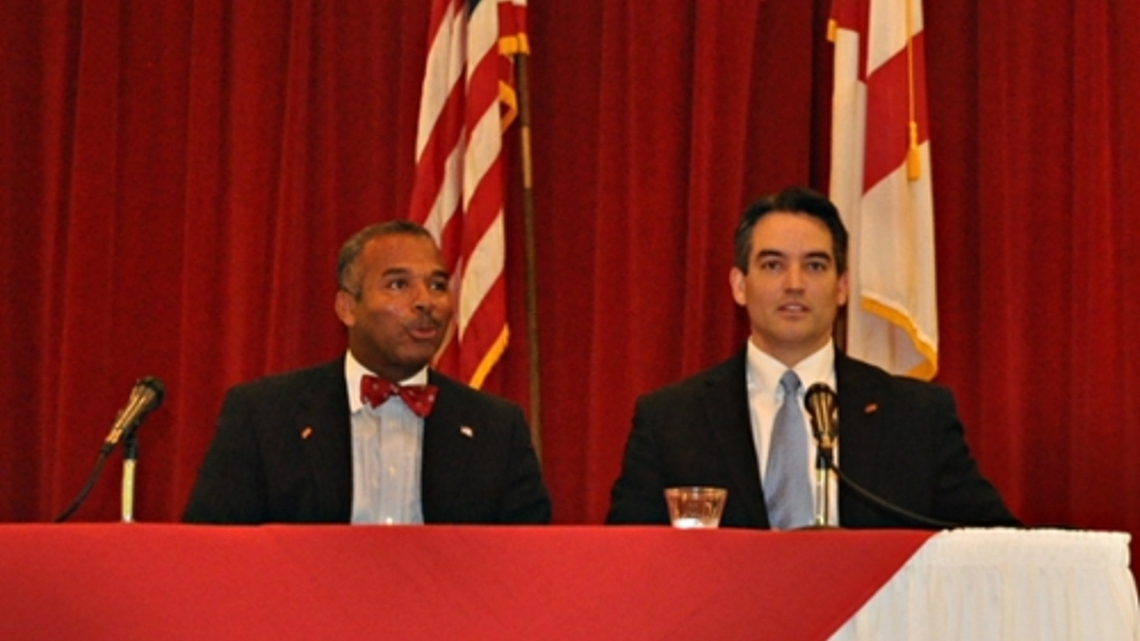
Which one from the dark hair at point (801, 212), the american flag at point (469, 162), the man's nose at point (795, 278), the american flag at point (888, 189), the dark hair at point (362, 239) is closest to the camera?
the man's nose at point (795, 278)

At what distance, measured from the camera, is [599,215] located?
6137 millimetres

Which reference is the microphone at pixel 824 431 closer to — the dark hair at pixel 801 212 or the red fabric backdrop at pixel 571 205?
the dark hair at pixel 801 212

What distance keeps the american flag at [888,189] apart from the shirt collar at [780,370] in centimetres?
118

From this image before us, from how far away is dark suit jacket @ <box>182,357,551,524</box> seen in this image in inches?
167

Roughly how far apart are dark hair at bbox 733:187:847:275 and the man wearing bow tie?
2.65ft

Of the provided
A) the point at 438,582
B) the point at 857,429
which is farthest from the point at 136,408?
the point at 857,429

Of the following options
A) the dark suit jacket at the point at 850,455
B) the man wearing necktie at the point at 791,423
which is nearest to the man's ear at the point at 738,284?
the man wearing necktie at the point at 791,423

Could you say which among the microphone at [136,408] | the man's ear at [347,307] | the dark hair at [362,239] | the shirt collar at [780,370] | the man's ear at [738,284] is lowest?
the microphone at [136,408]

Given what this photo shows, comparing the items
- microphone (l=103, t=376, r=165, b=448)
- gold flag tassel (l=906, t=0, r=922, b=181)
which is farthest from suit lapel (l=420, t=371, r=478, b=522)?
gold flag tassel (l=906, t=0, r=922, b=181)

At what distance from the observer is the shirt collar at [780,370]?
426 centimetres

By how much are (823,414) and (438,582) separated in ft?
3.01

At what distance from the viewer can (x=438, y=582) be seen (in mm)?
2605

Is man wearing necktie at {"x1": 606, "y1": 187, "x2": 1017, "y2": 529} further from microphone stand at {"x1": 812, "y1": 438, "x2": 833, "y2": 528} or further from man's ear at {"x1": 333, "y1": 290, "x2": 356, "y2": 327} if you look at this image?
man's ear at {"x1": 333, "y1": 290, "x2": 356, "y2": 327}

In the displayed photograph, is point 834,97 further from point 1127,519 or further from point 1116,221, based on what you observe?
point 1127,519
